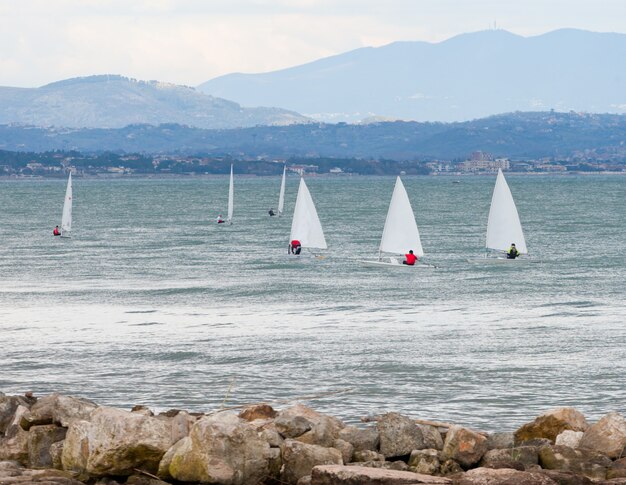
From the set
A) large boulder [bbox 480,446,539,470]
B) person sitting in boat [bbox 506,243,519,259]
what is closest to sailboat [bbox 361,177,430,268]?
person sitting in boat [bbox 506,243,519,259]

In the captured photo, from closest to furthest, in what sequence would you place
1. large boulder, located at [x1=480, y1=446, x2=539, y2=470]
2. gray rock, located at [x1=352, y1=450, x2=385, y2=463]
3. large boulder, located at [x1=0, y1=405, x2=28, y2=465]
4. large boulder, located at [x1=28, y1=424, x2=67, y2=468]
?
large boulder, located at [x1=480, y1=446, x2=539, y2=470]
gray rock, located at [x1=352, y1=450, x2=385, y2=463]
large boulder, located at [x1=28, y1=424, x2=67, y2=468]
large boulder, located at [x1=0, y1=405, x2=28, y2=465]

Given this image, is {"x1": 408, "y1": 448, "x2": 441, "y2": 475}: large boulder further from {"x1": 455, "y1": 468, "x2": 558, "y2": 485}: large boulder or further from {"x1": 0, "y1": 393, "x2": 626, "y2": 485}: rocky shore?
{"x1": 455, "y1": 468, "x2": 558, "y2": 485}: large boulder

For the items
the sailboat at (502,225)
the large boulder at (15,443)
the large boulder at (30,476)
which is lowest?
the large boulder at (15,443)

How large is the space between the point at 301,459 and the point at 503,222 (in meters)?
48.1

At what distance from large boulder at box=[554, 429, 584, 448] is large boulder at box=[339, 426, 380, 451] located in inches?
104

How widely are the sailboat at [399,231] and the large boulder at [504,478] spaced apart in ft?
150

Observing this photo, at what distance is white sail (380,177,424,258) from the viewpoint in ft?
→ 202

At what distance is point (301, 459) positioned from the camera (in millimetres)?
16906

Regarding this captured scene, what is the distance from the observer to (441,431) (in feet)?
63.8

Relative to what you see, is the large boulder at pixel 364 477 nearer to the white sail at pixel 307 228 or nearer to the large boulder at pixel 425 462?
the large boulder at pixel 425 462

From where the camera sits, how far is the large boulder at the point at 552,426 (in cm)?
1884

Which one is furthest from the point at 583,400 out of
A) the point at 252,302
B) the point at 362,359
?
the point at 252,302

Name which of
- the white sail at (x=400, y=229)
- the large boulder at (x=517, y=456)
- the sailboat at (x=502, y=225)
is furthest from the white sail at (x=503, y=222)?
the large boulder at (x=517, y=456)

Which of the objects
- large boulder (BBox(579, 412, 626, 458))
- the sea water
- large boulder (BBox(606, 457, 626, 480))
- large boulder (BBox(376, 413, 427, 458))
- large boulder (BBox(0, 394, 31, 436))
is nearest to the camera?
large boulder (BBox(606, 457, 626, 480))
